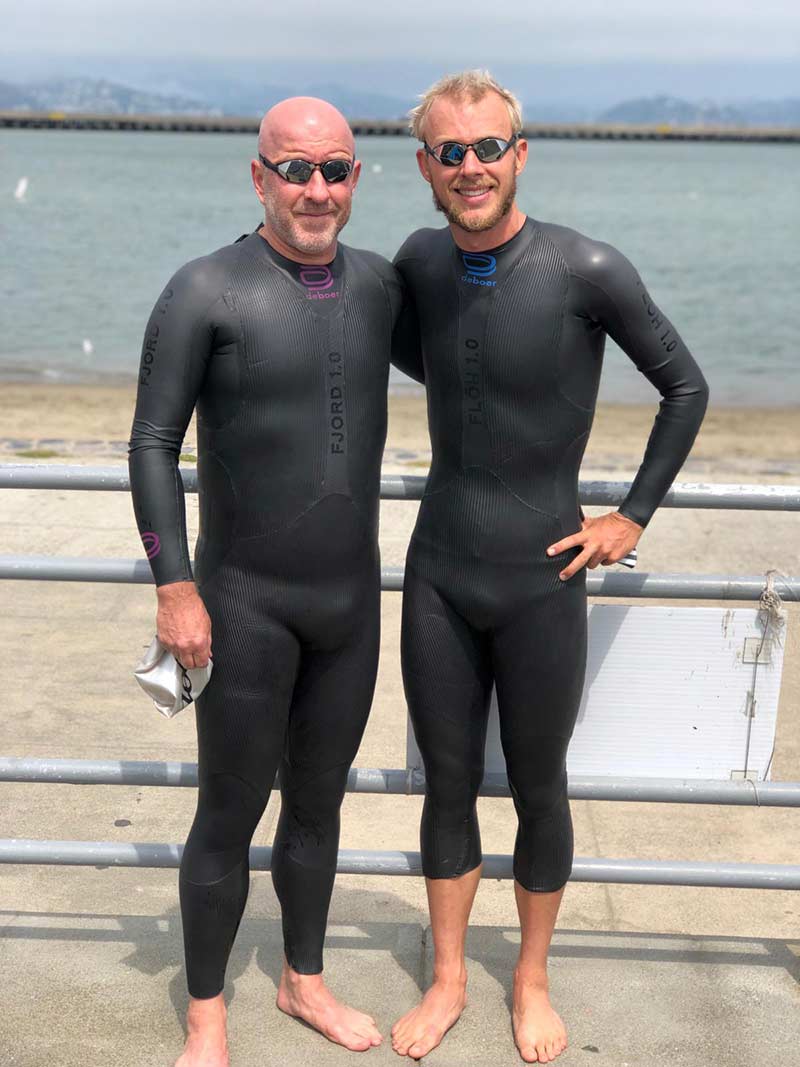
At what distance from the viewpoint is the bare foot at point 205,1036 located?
2.87 m

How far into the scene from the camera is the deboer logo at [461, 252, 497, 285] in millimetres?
2863

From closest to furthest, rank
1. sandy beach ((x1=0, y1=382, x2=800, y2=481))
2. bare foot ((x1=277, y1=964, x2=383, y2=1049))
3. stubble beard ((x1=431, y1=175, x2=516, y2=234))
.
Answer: stubble beard ((x1=431, y1=175, x2=516, y2=234)) < bare foot ((x1=277, y1=964, x2=383, y2=1049)) < sandy beach ((x1=0, y1=382, x2=800, y2=481))

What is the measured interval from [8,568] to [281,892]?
1.02 meters

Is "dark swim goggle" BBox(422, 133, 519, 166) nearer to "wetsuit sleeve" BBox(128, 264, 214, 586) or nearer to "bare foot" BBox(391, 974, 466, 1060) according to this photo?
"wetsuit sleeve" BBox(128, 264, 214, 586)

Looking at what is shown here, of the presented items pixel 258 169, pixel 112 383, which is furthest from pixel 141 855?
pixel 112 383

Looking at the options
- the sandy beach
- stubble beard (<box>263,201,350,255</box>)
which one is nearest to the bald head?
stubble beard (<box>263,201,350,255</box>)

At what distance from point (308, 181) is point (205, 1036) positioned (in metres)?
1.94

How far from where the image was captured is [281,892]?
309cm

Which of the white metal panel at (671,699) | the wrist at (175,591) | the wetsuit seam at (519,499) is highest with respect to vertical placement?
the wetsuit seam at (519,499)

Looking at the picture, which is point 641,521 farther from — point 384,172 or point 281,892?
point 384,172

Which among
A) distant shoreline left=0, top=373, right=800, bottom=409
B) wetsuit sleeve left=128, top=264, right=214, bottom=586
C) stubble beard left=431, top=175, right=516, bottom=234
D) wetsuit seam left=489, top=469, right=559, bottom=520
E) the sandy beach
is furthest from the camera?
distant shoreline left=0, top=373, right=800, bottom=409

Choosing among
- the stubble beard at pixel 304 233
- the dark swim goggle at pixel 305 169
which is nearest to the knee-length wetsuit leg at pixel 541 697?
the stubble beard at pixel 304 233

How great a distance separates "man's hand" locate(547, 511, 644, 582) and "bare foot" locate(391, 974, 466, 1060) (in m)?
1.06

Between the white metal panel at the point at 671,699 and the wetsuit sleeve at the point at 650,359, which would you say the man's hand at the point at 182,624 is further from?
the wetsuit sleeve at the point at 650,359
